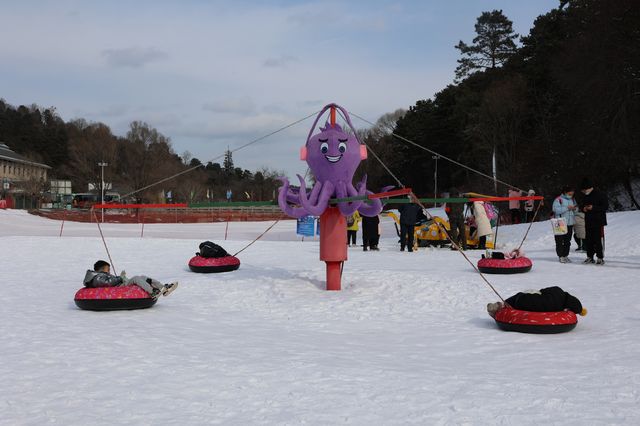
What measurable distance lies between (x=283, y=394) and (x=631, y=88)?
107 feet

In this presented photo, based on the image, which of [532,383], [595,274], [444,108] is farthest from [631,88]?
[444,108]

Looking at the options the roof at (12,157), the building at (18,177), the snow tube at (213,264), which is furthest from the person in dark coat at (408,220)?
the roof at (12,157)

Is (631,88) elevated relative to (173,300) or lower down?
elevated

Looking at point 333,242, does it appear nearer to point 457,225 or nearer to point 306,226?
point 457,225

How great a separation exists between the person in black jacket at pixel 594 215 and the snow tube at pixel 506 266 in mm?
1977

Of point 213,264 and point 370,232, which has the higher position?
point 370,232

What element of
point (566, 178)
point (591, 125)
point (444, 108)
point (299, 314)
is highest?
point (444, 108)

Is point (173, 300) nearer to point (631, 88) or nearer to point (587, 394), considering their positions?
point (587, 394)

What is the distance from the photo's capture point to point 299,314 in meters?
9.99

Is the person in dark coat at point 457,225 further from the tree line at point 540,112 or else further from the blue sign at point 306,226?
the tree line at point 540,112

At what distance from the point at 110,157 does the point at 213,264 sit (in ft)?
220

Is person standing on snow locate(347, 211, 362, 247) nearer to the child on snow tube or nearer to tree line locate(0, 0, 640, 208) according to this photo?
tree line locate(0, 0, 640, 208)

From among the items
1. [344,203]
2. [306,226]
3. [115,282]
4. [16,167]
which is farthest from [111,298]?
[16,167]

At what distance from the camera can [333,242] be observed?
11922 mm
